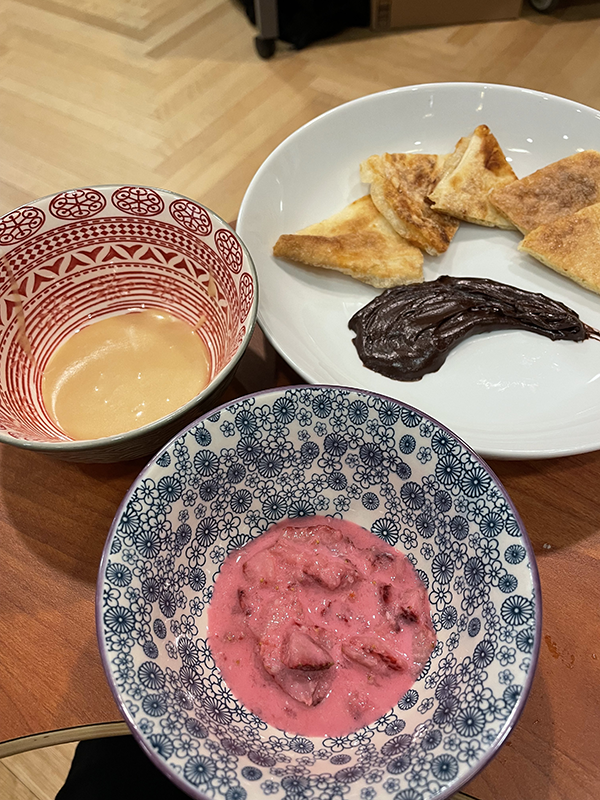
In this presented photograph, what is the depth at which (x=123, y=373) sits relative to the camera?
0.91 m

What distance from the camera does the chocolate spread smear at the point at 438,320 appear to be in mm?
986

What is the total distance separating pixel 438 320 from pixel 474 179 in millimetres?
376

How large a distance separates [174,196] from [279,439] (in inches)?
17.1

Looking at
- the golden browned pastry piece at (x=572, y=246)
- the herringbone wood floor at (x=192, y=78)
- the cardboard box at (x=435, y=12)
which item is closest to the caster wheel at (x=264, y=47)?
the herringbone wood floor at (x=192, y=78)

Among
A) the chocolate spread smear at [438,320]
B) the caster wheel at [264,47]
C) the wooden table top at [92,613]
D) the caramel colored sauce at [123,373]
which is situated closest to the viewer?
the wooden table top at [92,613]

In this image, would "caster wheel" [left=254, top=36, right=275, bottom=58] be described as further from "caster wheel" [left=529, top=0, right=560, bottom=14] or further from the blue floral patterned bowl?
the blue floral patterned bowl

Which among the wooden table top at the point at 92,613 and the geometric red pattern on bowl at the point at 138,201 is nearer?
the wooden table top at the point at 92,613

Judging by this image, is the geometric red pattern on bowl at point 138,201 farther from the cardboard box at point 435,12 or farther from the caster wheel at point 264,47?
the cardboard box at point 435,12

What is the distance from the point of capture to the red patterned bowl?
0.88 m

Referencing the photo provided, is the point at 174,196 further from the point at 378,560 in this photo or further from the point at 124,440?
the point at 378,560

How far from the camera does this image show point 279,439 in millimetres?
766

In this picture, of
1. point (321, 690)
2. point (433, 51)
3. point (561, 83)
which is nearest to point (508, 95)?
point (561, 83)

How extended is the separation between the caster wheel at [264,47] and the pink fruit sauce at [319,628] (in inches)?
73.3

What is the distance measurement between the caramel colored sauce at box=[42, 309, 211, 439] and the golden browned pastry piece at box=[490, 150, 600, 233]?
2.20 ft
